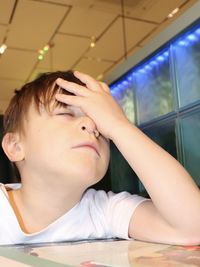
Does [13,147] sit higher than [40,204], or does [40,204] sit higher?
[13,147]

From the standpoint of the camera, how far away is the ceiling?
2.79 metres

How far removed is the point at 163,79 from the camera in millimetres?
1057

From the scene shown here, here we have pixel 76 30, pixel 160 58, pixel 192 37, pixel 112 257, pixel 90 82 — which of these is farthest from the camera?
pixel 76 30

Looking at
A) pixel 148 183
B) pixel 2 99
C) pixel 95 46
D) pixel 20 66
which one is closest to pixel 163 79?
pixel 148 183

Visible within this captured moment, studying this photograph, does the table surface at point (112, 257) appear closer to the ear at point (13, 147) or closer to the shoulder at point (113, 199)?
the shoulder at point (113, 199)

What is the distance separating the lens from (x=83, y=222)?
2.74ft

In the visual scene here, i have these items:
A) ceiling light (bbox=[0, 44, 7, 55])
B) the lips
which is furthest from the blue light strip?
ceiling light (bbox=[0, 44, 7, 55])

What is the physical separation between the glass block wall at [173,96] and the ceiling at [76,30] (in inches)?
51.1

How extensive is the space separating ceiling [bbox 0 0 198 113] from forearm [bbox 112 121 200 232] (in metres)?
1.78

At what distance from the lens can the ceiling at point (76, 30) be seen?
9.15 feet

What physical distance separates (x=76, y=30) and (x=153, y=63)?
7.40ft

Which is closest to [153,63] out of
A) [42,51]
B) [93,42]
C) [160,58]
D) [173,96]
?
[160,58]

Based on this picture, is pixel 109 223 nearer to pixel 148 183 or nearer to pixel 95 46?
pixel 148 183

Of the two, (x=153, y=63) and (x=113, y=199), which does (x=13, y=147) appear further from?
(x=153, y=63)
